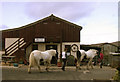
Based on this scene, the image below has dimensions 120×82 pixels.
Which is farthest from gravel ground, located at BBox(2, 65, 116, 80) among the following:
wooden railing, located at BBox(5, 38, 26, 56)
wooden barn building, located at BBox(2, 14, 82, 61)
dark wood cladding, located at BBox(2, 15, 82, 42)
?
dark wood cladding, located at BBox(2, 15, 82, 42)

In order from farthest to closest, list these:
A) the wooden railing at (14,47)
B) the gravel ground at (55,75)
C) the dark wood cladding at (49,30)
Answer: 1. the dark wood cladding at (49,30)
2. the wooden railing at (14,47)
3. the gravel ground at (55,75)

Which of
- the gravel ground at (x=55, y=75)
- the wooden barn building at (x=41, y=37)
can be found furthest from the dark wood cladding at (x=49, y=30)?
the gravel ground at (x=55, y=75)

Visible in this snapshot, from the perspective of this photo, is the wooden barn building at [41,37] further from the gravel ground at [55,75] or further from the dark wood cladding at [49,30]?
the gravel ground at [55,75]

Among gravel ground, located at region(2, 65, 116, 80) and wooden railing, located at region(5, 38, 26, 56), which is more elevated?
wooden railing, located at region(5, 38, 26, 56)

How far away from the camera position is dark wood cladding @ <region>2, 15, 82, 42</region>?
61.8 ft

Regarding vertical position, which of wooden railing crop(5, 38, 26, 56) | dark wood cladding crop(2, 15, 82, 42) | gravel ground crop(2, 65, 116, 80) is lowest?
gravel ground crop(2, 65, 116, 80)

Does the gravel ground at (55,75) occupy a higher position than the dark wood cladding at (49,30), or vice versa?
the dark wood cladding at (49,30)

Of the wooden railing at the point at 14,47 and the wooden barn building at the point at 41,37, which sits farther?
the wooden railing at the point at 14,47

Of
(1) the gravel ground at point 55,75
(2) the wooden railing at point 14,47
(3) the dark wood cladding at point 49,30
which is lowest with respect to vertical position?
(1) the gravel ground at point 55,75

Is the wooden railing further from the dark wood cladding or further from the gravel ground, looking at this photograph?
the gravel ground

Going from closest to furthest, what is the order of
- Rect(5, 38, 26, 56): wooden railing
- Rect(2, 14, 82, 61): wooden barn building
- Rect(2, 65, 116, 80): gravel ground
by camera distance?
Rect(2, 65, 116, 80): gravel ground < Rect(2, 14, 82, 61): wooden barn building < Rect(5, 38, 26, 56): wooden railing

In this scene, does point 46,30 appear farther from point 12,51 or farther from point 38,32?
point 12,51

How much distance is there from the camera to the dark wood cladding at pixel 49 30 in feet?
61.8

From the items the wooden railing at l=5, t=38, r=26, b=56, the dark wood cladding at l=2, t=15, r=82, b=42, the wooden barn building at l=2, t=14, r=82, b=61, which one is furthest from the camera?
the dark wood cladding at l=2, t=15, r=82, b=42
